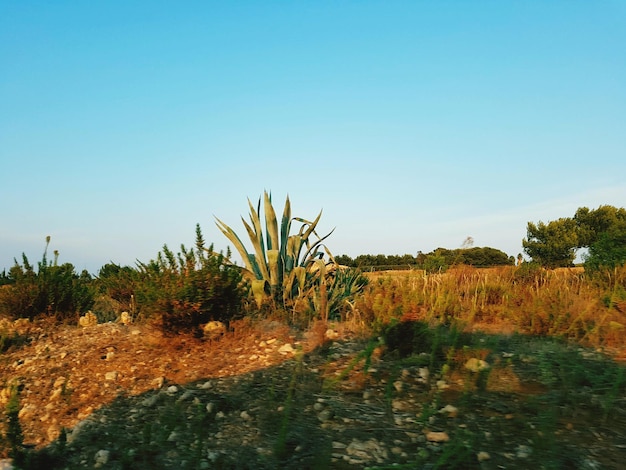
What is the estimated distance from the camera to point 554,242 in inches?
1882

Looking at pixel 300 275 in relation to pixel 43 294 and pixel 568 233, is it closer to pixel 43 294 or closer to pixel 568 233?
pixel 43 294

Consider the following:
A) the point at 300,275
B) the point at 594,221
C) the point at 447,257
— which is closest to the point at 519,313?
the point at 300,275

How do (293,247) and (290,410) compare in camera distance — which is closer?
(290,410)

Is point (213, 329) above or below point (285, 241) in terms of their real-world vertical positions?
below

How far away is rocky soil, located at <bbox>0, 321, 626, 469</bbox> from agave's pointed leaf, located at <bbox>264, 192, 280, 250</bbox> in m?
3.18

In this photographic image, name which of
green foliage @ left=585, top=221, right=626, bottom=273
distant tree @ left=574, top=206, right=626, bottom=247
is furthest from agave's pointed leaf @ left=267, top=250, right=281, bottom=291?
distant tree @ left=574, top=206, right=626, bottom=247

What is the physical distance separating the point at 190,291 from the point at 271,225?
349 centimetres

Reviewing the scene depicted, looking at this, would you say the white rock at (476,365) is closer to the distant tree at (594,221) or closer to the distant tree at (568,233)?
the distant tree at (568,233)

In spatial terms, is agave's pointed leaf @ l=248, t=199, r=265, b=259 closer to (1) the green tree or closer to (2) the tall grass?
(2) the tall grass

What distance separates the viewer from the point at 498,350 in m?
5.43

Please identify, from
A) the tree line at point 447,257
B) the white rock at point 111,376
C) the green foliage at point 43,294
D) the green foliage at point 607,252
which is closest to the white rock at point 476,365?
the white rock at point 111,376

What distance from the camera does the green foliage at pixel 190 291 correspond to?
549 cm

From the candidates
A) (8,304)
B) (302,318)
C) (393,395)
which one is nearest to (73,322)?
(8,304)

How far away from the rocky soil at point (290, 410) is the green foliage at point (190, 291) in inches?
10.5
